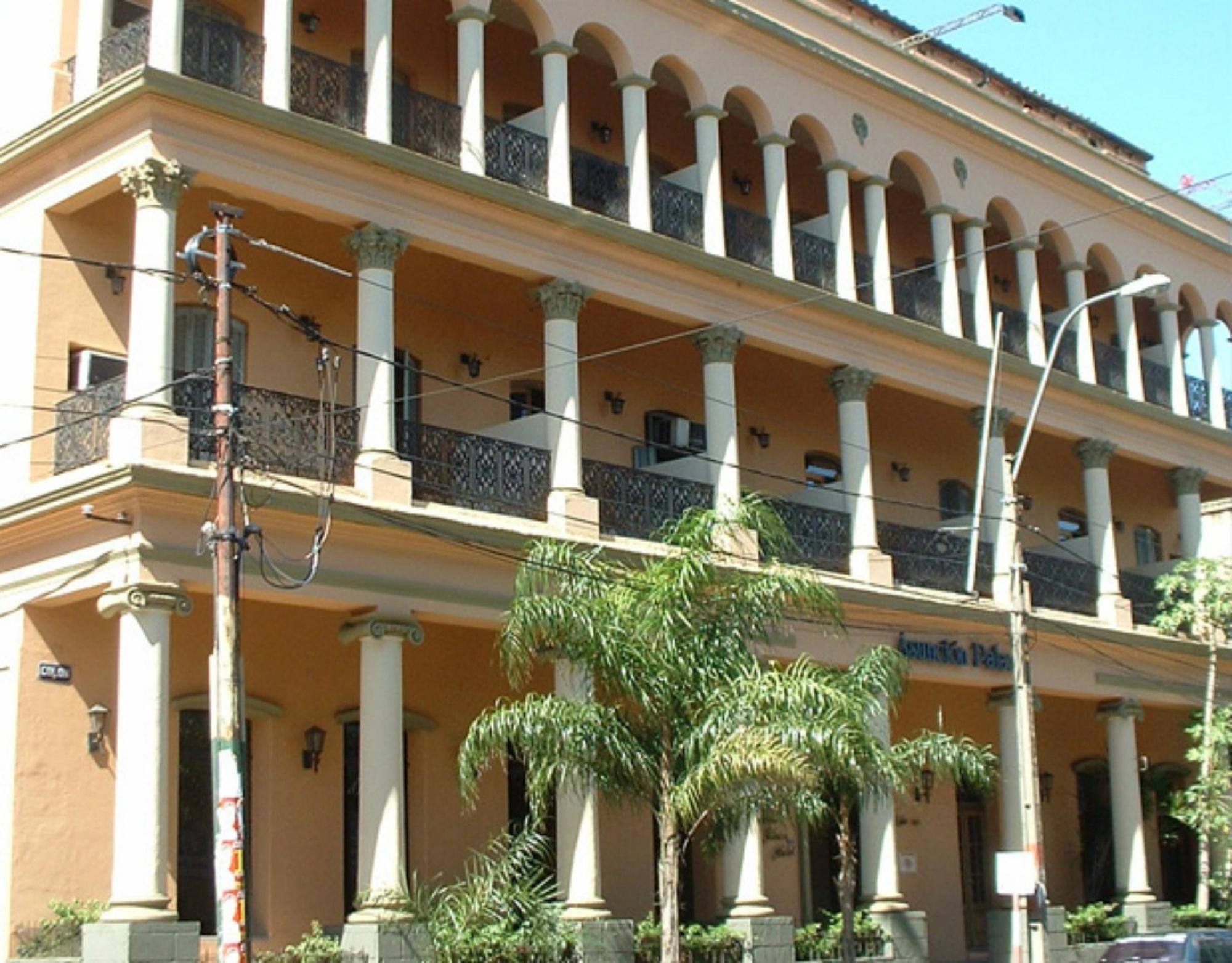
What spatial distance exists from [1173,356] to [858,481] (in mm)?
10875

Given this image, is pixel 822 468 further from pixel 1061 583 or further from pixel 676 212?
pixel 676 212

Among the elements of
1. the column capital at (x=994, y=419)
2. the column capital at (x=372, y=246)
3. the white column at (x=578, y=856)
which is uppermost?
the column capital at (x=372, y=246)

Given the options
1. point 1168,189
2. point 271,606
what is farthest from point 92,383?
point 1168,189

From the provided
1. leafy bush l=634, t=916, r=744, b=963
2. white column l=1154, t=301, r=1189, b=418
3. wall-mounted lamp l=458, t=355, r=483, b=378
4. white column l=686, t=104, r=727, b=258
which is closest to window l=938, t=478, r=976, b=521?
white column l=1154, t=301, r=1189, b=418

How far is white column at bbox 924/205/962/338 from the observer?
3009 cm

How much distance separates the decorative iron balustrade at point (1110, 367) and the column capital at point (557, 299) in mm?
13582

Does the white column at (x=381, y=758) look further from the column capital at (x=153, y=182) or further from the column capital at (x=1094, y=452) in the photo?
the column capital at (x=1094, y=452)

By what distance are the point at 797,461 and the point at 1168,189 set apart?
1294 cm

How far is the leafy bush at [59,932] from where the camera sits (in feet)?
61.0

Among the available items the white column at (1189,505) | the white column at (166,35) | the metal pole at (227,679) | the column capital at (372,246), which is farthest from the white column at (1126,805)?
the metal pole at (227,679)

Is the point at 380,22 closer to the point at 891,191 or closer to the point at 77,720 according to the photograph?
the point at 77,720

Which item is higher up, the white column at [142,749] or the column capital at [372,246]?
the column capital at [372,246]

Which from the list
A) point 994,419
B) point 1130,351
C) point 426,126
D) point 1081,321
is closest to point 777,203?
point 994,419

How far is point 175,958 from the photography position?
17844 millimetres
